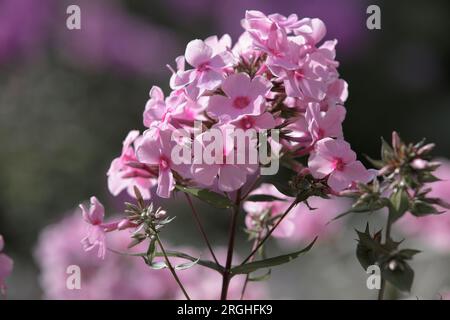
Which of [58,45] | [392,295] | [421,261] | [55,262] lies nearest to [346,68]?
[58,45]

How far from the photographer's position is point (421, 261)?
2699mm

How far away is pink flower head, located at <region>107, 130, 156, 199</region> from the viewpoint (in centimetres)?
136

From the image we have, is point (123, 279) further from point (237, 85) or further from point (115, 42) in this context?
point (115, 42)

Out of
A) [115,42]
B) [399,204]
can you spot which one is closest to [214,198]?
[399,204]

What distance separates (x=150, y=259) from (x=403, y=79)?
4211mm

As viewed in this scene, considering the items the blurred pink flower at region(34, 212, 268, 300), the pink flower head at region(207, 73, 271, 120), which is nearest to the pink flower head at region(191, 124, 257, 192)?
the pink flower head at region(207, 73, 271, 120)

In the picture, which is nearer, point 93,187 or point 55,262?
point 55,262

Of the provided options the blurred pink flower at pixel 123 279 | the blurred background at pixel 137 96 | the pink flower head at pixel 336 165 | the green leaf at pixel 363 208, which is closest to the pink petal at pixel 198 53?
the pink flower head at pixel 336 165

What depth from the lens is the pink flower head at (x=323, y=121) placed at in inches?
47.9

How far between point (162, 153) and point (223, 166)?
0.10 m

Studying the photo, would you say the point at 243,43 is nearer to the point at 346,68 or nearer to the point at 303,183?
the point at 303,183

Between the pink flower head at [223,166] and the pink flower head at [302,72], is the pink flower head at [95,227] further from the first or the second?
A: the pink flower head at [302,72]

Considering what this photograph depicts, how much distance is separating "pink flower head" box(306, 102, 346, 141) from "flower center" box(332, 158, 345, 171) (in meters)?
0.05

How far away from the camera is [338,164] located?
1.21 meters
